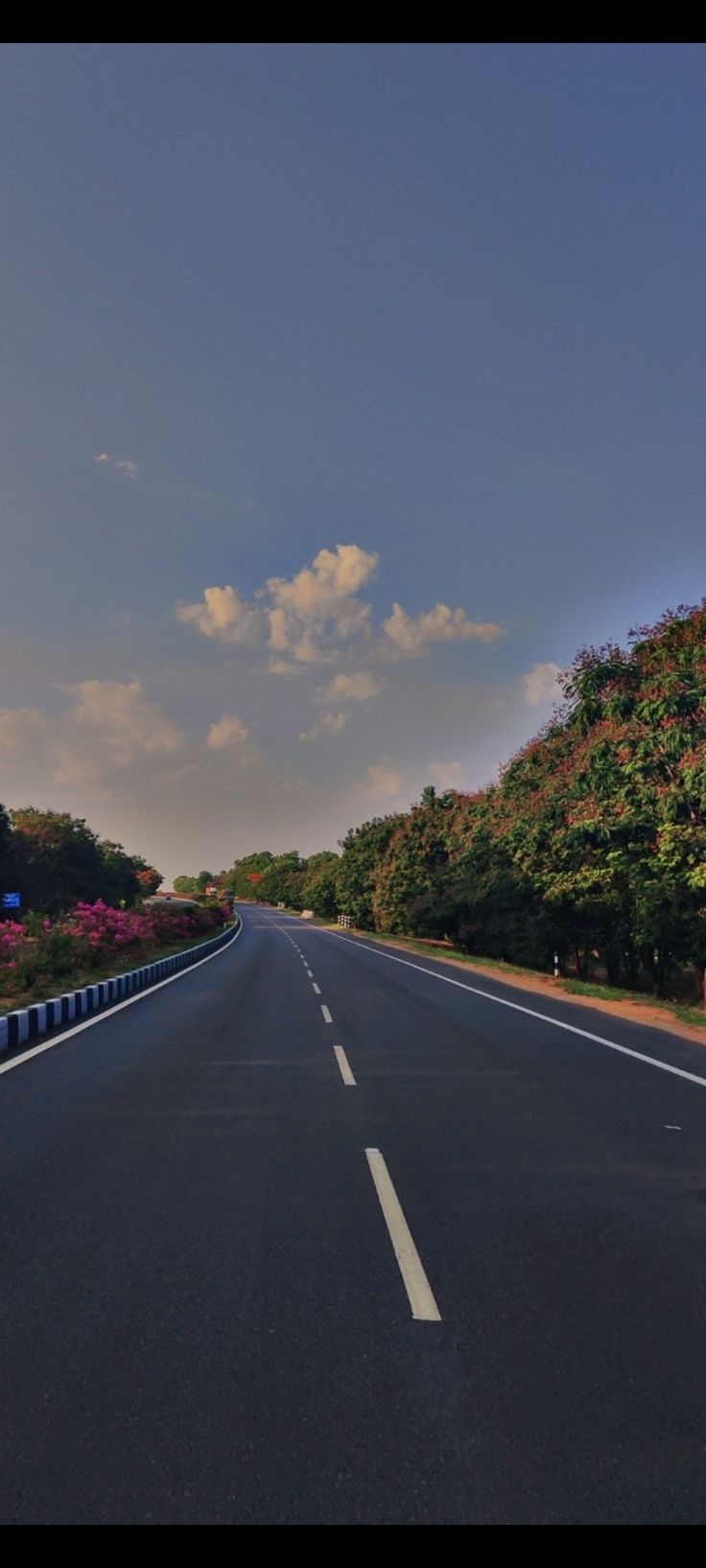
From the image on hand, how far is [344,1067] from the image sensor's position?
976 cm

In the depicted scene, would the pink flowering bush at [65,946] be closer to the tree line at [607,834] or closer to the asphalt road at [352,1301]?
the asphalt road at [352,1301]

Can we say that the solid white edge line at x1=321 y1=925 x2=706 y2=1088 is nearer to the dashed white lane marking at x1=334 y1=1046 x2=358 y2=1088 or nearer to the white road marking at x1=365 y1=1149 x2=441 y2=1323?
the dashed white lane marking at x1=334 y1=1046 x2=358 y2=1088

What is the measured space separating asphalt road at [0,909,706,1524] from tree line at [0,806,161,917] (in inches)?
1674

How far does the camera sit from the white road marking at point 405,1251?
3.92m

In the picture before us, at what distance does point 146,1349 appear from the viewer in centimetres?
354

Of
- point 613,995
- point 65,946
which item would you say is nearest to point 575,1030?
point 613,995

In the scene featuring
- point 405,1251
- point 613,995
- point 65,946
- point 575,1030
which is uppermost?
point 65,946

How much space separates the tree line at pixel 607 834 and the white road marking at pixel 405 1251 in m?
13.8

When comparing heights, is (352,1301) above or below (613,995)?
above

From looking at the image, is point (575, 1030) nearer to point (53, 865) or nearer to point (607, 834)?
point (607, 834)

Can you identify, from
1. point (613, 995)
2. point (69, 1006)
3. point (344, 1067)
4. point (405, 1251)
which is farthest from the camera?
point (613, 995)

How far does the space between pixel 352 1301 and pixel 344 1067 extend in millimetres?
5848
